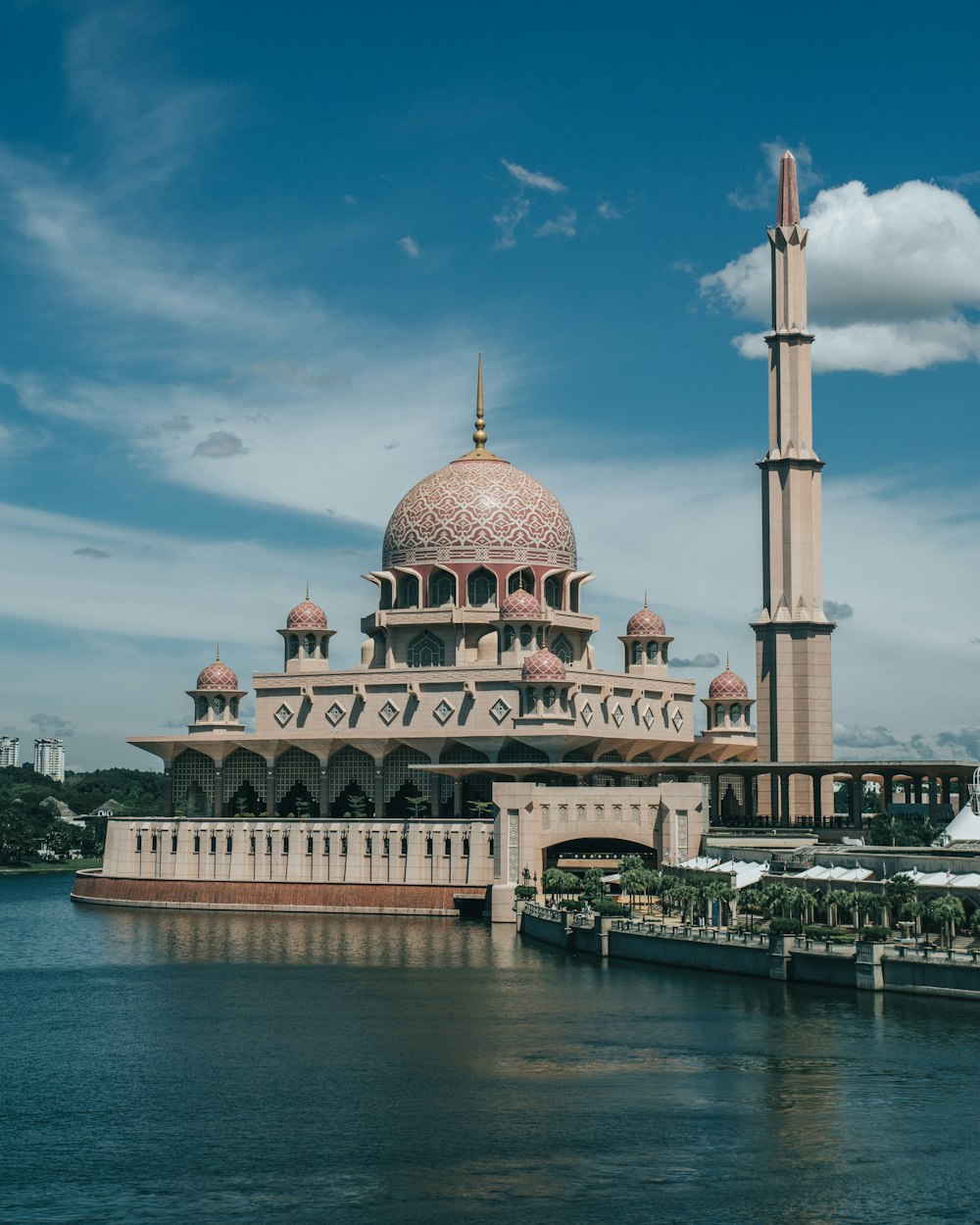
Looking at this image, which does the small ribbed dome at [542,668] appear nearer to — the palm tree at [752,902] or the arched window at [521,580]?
the arched window at [521,580]

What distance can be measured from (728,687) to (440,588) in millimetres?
20349

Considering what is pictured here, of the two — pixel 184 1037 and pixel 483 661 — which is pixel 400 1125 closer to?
pixel 184 1037

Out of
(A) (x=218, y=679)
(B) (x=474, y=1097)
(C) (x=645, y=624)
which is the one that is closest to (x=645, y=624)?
(C) (x=645, y=624)

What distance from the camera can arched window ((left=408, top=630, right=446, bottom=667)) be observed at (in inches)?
4341

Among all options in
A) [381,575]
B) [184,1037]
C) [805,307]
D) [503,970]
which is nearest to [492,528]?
[381,575]

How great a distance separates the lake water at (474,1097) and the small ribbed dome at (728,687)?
146 ft

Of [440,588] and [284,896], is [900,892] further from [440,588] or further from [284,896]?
[440,588]

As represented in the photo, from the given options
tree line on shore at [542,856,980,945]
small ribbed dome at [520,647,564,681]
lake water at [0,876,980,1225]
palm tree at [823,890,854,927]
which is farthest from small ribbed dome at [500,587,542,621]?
palm tree at [823,890,854,927]

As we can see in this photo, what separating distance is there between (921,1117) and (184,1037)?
24.5 meters

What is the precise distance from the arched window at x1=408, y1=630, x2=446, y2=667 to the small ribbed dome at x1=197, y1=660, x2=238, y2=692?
37.5 ft

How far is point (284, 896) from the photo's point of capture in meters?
99.6

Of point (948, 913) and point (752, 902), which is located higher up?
point (948, 913)

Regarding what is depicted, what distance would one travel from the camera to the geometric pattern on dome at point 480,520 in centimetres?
11175

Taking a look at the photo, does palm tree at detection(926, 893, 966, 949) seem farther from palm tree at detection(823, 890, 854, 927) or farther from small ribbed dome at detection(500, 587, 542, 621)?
small ribbed dome at detection(500, 587, 542, 621)
